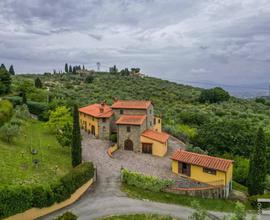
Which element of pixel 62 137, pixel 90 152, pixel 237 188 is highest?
pixel 62 137

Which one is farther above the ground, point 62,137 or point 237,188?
point 62,137

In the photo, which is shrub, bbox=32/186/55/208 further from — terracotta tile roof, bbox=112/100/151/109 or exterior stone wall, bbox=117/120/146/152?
terracotta tile roof, bbox=112/100/151/109

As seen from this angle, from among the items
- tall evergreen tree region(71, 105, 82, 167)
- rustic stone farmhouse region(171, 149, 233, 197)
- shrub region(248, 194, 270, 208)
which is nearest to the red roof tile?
rustic stone farmhouse region(171, 149, 233, 197)

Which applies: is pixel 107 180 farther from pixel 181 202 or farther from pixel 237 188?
pixel 237 188

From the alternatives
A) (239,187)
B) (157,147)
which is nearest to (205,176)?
(239,187)

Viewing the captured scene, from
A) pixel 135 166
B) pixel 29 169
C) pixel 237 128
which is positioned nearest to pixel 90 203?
pixel 29 169

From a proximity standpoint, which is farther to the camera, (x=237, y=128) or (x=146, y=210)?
(x=237, y=128)
